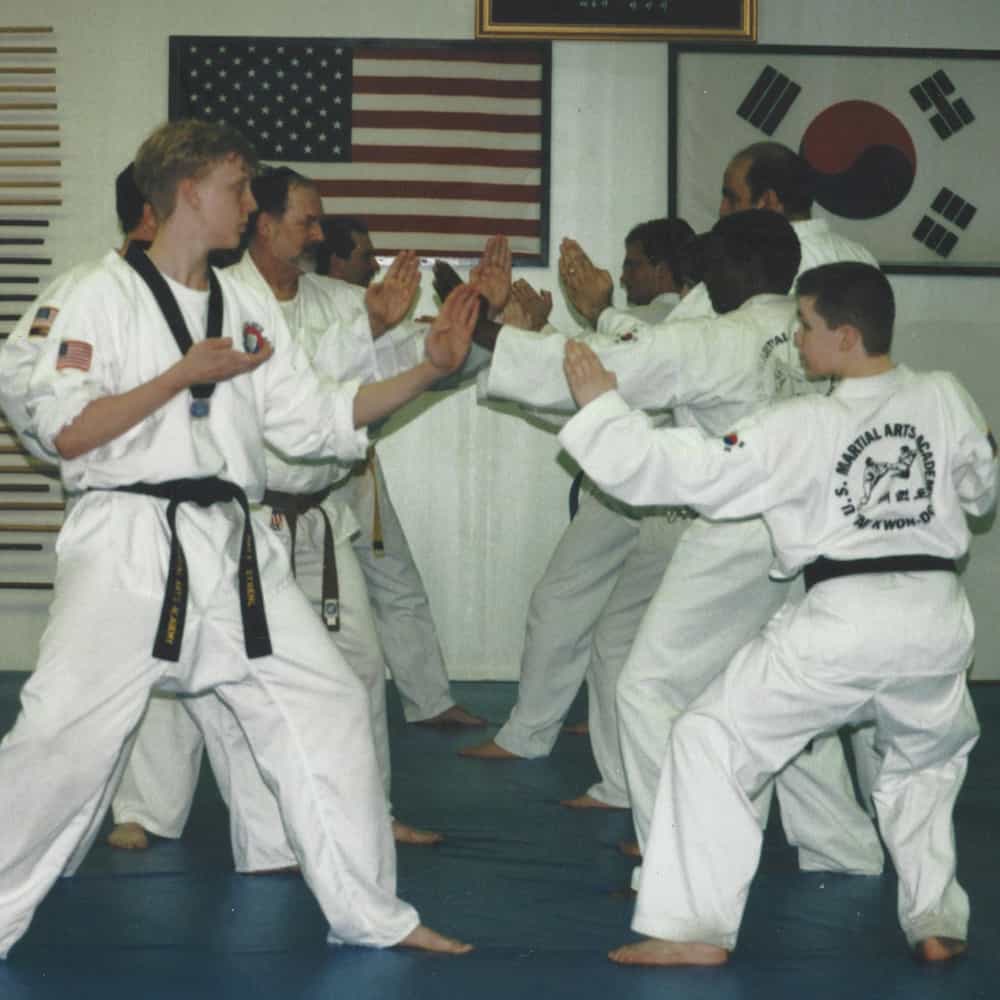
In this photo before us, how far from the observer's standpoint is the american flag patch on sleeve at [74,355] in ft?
10.2

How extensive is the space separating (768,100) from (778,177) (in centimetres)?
237

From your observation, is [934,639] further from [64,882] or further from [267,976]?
[64,882]

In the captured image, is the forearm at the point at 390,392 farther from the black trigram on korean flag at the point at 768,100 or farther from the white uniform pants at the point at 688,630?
the black trigram on korean flag at the point at 768,100

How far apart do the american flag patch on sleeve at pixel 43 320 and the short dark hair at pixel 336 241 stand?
2.42m

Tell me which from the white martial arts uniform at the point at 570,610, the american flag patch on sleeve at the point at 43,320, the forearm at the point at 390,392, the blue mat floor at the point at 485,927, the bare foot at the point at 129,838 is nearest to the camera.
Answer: the blue mat floor at the point at 485,927

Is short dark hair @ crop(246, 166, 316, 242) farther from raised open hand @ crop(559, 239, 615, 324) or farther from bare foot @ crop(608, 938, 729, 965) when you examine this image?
bare foot @ crop(608, 938, 729, 965)

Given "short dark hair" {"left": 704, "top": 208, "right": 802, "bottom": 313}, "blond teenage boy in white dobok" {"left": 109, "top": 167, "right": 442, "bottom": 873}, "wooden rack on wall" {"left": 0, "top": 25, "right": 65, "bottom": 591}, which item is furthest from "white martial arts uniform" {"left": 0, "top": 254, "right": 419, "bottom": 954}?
Answer: "wooden rack on wall" {"left": 0, "top": 25, "right": 65, "bottom": 591}

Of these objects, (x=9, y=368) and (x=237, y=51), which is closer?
(x=9, y=368)

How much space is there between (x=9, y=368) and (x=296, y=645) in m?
0.82

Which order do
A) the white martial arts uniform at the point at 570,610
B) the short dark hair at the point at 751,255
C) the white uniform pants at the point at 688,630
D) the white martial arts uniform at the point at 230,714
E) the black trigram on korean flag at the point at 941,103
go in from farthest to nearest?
the black trigram on korean flag at the point at 941,103, the white martial arts uniform at the point at 570,610, the short dark hair at the point at 751,255, the white martial arts uniform at the point at 230,714, the white uniform pants at the point at 688,630

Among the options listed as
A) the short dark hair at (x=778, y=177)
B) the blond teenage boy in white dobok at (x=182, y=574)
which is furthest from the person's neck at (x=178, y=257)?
the short dark hair at (x=778, y=177)

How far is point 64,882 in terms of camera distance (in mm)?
3889

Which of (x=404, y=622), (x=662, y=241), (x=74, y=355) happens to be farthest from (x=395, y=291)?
(x=404, y=622)

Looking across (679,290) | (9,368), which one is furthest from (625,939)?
(679,290)
